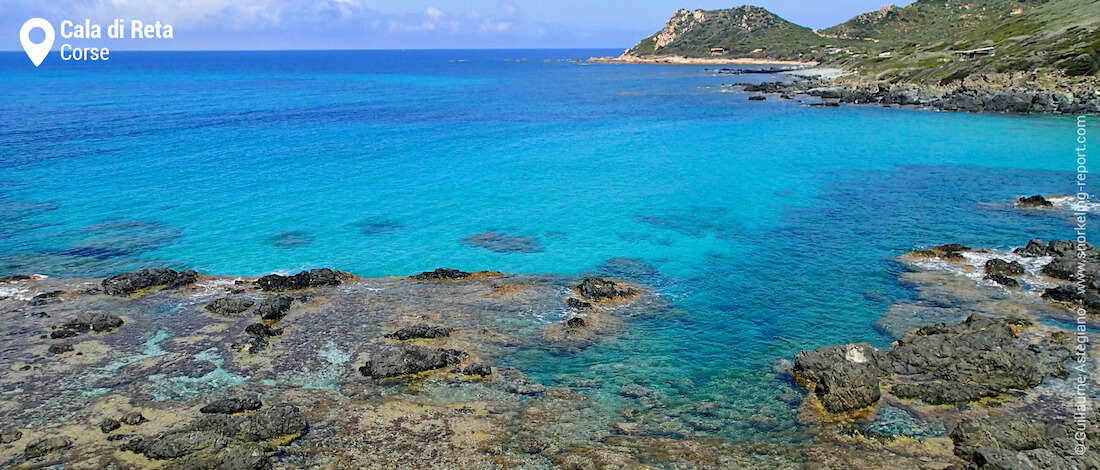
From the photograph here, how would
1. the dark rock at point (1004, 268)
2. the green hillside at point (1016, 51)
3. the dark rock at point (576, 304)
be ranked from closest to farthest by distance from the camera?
1. the dark rock at point (576, 304)
2. the dark rock at point (1004, 268)
3. the green hillside at point (1016, 51)

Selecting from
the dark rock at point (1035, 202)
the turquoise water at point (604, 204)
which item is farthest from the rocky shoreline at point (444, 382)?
the dark rock at point (1035, 202)

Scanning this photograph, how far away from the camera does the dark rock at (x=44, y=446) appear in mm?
20734

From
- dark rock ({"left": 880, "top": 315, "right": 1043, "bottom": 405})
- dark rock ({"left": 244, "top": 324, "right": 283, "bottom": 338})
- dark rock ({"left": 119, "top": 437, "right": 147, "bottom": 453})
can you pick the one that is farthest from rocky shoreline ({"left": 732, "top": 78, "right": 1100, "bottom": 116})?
dark rock ({"left": 119, "top": 437, "right": 147, "bottom": 453})

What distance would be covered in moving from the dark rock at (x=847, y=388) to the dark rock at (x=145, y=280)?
1260 inches

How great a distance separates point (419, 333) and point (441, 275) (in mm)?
8261

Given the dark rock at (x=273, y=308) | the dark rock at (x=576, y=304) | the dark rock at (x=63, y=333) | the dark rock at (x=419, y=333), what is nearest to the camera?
the dark rock at (x=63, y=333)

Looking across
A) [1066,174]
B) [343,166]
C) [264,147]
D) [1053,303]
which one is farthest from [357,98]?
[1053,303]

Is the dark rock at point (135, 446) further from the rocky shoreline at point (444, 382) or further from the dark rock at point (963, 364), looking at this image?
the dark rock at point (963, 364)

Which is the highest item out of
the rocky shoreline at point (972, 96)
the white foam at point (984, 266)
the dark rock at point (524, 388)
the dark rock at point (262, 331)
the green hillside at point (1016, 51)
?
the green hillside at point (1016, 51)

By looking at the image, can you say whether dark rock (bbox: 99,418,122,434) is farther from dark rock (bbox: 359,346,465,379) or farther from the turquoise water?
the turquoise water

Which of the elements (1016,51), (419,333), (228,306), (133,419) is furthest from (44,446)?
(1016,51)

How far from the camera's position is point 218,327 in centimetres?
3088

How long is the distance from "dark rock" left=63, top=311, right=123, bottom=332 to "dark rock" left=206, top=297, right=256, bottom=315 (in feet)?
12.8

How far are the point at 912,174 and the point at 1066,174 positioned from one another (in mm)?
12414
